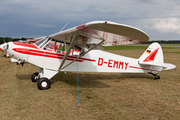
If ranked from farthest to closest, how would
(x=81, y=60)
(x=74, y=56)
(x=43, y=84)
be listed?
1. (x=81, y=60)
2. (x=74, y=56)
3. (x=43, y=84)

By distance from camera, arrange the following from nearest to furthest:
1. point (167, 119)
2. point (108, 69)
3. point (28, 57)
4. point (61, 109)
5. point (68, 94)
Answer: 1. point (167, 119)
2. point (61, 109)
3. point (68, 94)
4. point (28, 57)
5. point (108, 69)

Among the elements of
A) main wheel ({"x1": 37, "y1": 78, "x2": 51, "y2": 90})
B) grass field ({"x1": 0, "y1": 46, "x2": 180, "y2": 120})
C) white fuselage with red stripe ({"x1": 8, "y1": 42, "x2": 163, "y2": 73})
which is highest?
white fuselage with red stripe ({"x1": 8, "y1": 42, "x2": 163, "y2": 73})

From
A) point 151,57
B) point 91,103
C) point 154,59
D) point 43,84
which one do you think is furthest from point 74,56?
point 154,59

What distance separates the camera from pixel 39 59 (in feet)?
18.4

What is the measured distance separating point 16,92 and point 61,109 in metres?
2.21

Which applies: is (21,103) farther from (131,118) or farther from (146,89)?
(146,89)

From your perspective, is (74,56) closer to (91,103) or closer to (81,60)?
(81,60)

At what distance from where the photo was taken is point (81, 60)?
6223mm

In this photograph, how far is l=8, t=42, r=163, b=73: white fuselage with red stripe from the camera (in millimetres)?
5484

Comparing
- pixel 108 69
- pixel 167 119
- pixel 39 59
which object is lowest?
pixel 167 119

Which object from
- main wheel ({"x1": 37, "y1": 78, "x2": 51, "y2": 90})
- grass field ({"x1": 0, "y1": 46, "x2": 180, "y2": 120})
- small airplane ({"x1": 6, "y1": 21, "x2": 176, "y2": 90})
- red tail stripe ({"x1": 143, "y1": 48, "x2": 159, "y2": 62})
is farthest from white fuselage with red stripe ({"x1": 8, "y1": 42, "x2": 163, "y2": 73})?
grass field ({"x1": 0, "y1": 46, "x2": 180, "y2": 120})

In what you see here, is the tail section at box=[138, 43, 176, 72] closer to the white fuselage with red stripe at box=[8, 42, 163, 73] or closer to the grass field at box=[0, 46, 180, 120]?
the white fuselage with red stripe at box=[8, 42, 163, 73]

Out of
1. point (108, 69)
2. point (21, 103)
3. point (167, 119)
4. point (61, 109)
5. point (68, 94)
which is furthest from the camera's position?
point (108, 69)

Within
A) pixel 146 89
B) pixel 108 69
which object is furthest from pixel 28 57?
pixel 146 89
